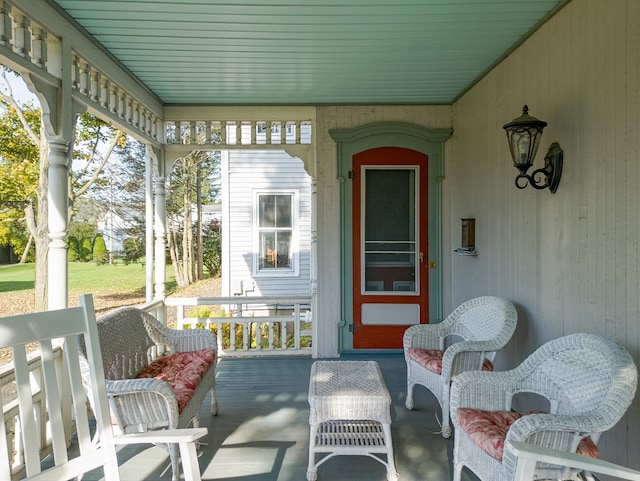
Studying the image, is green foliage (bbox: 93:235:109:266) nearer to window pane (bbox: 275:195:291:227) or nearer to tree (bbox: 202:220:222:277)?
tree (bbox: 202:220:222:277)

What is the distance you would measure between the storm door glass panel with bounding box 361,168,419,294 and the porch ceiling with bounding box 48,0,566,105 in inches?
36.5

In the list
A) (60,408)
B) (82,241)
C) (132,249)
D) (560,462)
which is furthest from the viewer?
(132,249)

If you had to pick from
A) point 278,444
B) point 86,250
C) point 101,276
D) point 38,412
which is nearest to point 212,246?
point 101,276

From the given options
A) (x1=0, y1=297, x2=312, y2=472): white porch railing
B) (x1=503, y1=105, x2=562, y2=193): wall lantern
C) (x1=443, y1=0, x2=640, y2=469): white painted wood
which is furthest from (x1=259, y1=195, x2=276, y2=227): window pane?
(x1=503, y1=105, x2=562, y2=193): wall lantern

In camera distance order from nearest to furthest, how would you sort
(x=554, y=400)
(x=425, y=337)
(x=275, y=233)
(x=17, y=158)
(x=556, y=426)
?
1. (x=556, y=426)
2. (x=554, y=400)
3. (x=425, y=337)
4. (x=17, y=158)
5. (x=275, y=233)

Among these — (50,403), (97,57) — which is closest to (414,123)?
(97,57)

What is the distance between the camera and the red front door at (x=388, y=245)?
473 cm

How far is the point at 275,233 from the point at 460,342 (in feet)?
16.1

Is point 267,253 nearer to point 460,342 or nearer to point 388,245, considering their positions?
point 388,245

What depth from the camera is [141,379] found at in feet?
7.38

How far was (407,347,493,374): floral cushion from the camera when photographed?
296 centimetres

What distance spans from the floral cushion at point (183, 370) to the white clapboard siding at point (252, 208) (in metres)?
4.24

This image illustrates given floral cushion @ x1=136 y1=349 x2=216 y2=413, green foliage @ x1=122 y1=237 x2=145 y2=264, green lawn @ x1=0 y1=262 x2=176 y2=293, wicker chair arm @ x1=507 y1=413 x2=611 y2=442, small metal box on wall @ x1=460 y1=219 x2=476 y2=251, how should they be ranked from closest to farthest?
1. wicker chair arm @ x1=507 y1=413 x2=611 y2=442
2. floral cushion @ x1=136 y1=349 x2=216 y2=413
3. small metal box on wall @ x1=460 y1=219 x2=476 y2=251
4. green lawn @ x1=0 y1=262 x2=176 y2=293
5. green foliage @ x1=122 y1=237 x2=145 y2=264

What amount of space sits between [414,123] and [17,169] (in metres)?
6.23
